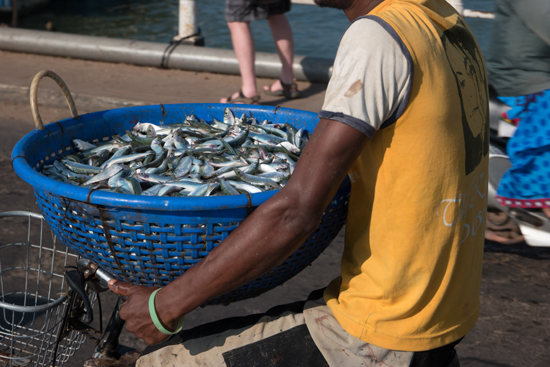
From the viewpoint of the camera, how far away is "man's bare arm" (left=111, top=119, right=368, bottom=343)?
4.16ft

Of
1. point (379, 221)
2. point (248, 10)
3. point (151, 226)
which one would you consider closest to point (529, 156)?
point (379, 221)

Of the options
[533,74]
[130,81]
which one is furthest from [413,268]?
[130,81]

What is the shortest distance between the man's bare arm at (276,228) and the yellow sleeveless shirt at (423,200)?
0.15 metres

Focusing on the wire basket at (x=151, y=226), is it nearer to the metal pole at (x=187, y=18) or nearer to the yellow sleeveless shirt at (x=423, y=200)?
the yellow sleeveless shirt at (x=423, y=200)

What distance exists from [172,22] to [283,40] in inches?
405

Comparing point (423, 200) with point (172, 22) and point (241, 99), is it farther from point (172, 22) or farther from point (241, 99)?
point (172, 22)

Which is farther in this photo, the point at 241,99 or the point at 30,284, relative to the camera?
the point at 241,99

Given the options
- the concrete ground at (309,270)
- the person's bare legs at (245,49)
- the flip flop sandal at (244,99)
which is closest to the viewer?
the concrete ground at (309,270)

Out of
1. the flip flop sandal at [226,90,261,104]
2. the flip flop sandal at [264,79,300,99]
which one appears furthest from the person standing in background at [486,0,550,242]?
the flip flop sandal at [264,79,300,99]

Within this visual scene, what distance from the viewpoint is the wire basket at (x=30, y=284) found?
1.93 meters

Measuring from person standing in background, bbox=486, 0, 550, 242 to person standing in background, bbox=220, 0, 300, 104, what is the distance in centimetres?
264

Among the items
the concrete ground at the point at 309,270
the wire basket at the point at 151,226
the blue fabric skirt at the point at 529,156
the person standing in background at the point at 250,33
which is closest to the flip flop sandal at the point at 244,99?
the person standing in background at the point at 250,33

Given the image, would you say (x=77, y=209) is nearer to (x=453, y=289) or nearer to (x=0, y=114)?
(x=453, y=289)

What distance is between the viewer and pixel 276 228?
1.33 m
